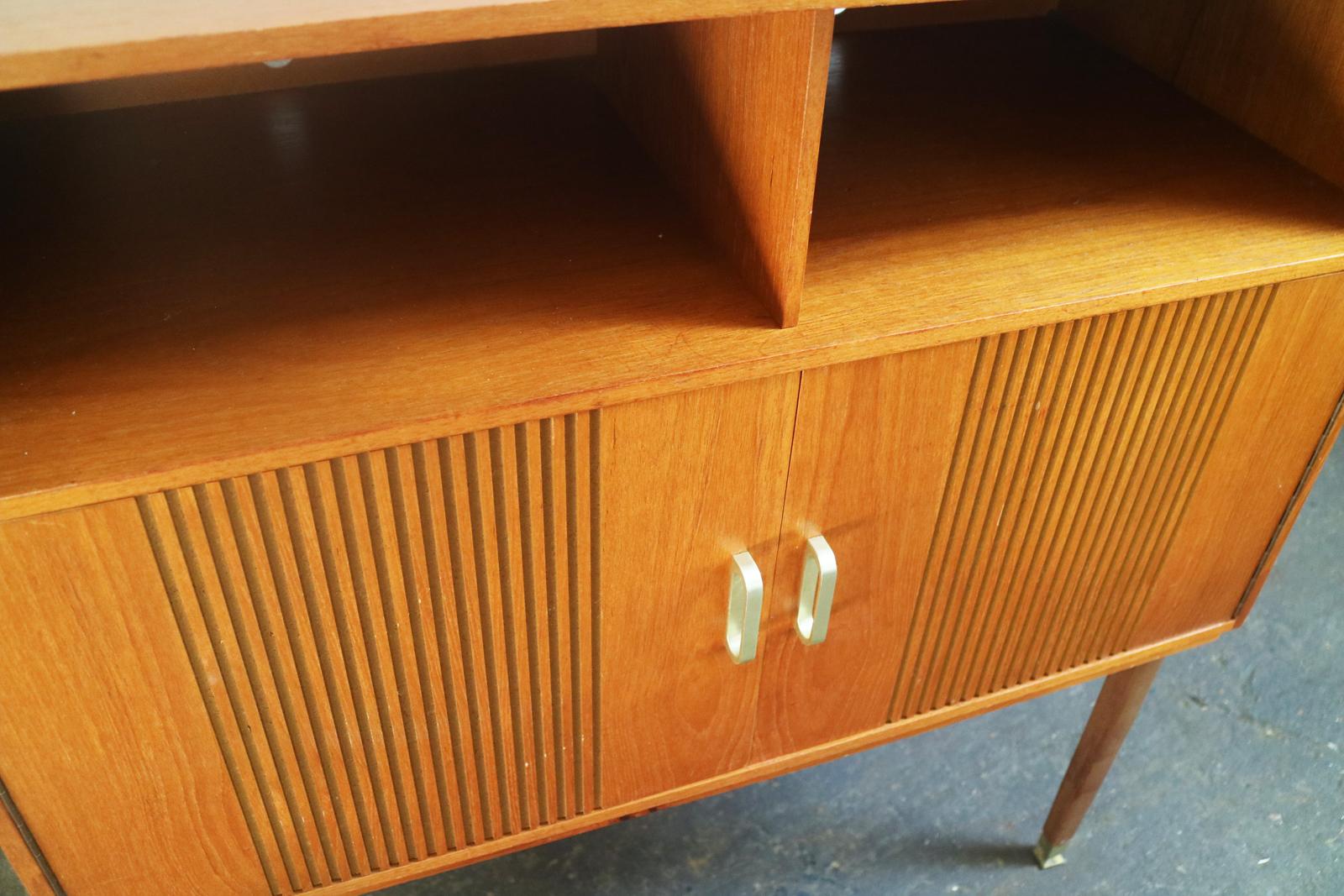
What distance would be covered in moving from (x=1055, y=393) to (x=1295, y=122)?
0.28 metres

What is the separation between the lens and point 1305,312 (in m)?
0.76

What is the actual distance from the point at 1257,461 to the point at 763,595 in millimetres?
395

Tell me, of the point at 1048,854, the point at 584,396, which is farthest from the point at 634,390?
the point at 1048,854

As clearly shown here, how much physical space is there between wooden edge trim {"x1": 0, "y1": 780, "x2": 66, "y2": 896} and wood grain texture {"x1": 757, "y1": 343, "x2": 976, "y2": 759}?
1.42ft

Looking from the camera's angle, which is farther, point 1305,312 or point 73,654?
point 1305,312

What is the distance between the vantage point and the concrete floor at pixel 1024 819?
3.74ft

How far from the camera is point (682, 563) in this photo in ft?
2.26

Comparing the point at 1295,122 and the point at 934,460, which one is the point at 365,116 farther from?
the point at 1295,122

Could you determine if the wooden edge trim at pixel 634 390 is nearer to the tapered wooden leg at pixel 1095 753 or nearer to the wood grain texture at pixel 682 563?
the wood grain texture at pixel 682 563

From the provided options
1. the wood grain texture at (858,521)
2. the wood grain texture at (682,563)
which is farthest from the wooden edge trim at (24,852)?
the wood grain texture at (858,521)

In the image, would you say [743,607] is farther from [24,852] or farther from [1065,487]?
[24,852]

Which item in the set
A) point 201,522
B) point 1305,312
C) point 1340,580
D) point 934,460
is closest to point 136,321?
point 201,522

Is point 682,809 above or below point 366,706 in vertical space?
below

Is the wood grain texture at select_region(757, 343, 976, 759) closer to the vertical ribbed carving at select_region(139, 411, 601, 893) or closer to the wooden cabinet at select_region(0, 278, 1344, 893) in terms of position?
the wooden cabinet at select_region(0, 278, 1344, 893)
